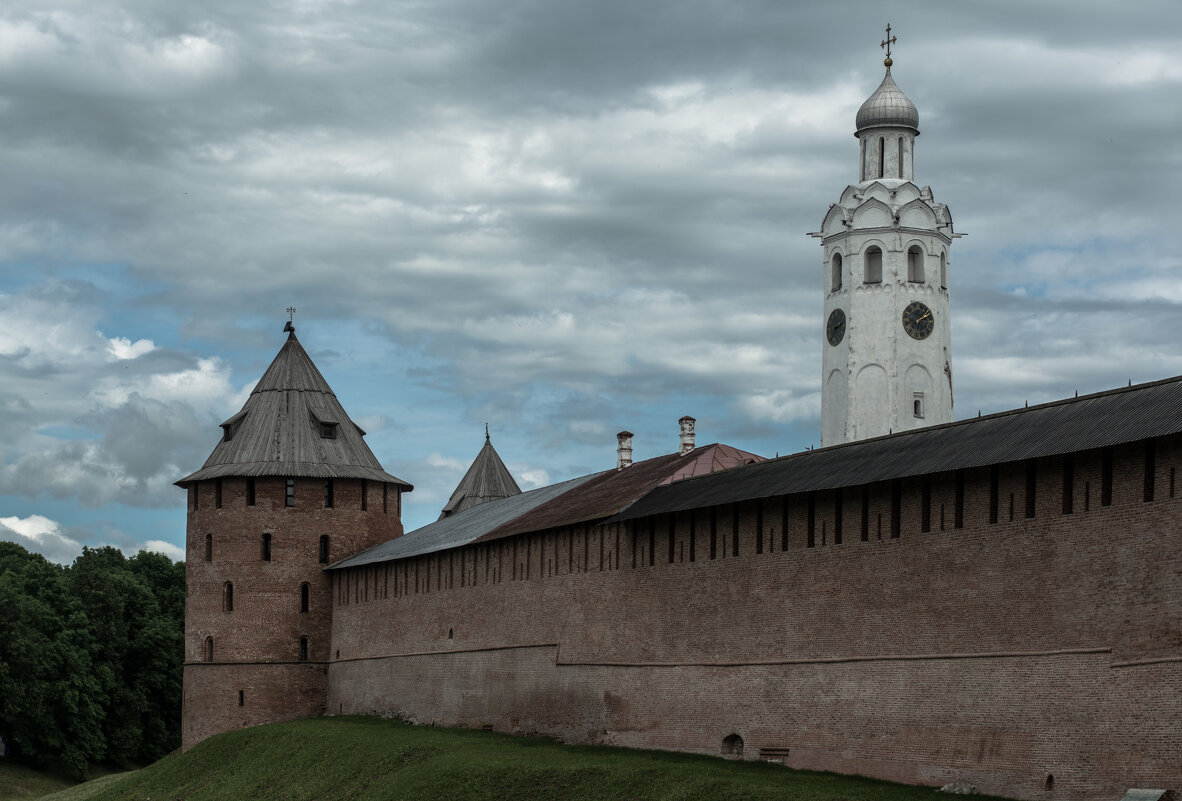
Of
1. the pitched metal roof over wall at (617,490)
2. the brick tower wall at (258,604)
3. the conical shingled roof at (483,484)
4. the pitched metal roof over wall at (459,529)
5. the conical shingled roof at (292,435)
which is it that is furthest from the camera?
the conical shingled roof at (483,484)

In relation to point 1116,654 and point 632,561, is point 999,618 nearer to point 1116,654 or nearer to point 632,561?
point 1116,654

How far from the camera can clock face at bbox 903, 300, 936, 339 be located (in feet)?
161

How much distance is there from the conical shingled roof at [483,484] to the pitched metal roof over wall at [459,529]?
60.5 ft

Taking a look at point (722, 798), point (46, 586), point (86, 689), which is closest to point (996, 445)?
point (722, 798)

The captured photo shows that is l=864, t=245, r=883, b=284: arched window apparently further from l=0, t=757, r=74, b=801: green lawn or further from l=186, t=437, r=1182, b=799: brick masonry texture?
l=0, t=757, r=74, b=801: green lawn

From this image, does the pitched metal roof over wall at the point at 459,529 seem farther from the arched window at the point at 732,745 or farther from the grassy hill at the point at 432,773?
the arched window at the point at 732,745

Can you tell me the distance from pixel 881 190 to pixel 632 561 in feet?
67.1

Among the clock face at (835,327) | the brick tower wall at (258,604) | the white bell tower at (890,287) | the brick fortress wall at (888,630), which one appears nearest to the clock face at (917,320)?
the white bell tower at (890,287)

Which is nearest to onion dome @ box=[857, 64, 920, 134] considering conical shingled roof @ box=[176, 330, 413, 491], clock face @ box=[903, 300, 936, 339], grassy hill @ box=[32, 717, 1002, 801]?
clock face @ box=[903, 300, 936, 339]

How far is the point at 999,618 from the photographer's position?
23594 mm

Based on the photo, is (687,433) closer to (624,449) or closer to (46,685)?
(624,449)

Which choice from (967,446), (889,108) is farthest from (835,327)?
(967,446)

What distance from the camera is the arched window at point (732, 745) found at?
28516mm

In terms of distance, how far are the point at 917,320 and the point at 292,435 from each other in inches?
750
